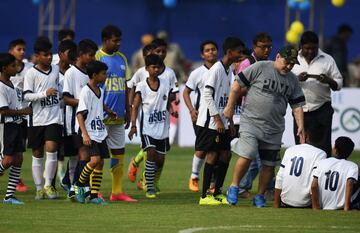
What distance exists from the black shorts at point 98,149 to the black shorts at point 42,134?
4.21 ft

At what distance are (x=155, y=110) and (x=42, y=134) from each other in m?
1.85

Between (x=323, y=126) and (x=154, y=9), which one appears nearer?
(x=323, y=126)

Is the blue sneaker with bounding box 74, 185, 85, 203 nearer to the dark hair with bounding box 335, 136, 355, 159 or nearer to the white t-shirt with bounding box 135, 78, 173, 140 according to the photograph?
the white t-shirt with bounding box 135, 78, 173, 140

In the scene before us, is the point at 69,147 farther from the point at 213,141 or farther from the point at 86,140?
the point at 213,141

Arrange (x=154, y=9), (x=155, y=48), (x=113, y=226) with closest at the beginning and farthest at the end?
(x=113, y=226) < (x=155, y=48) < (x=154, y=9)

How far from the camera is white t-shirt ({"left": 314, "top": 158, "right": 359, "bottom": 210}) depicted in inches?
620

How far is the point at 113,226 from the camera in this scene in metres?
14.0

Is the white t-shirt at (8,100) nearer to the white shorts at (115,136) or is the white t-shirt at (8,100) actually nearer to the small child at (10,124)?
the small child at (10,124)

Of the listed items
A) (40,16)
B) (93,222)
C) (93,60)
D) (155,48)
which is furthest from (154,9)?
(93,222)

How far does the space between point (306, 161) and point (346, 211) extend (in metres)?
0.84

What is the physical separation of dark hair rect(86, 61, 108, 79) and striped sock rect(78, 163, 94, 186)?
121cm

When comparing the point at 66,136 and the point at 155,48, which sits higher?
the point at 155,48

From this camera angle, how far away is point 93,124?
1652 cm

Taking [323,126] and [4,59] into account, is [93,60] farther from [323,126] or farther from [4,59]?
[323,126]
